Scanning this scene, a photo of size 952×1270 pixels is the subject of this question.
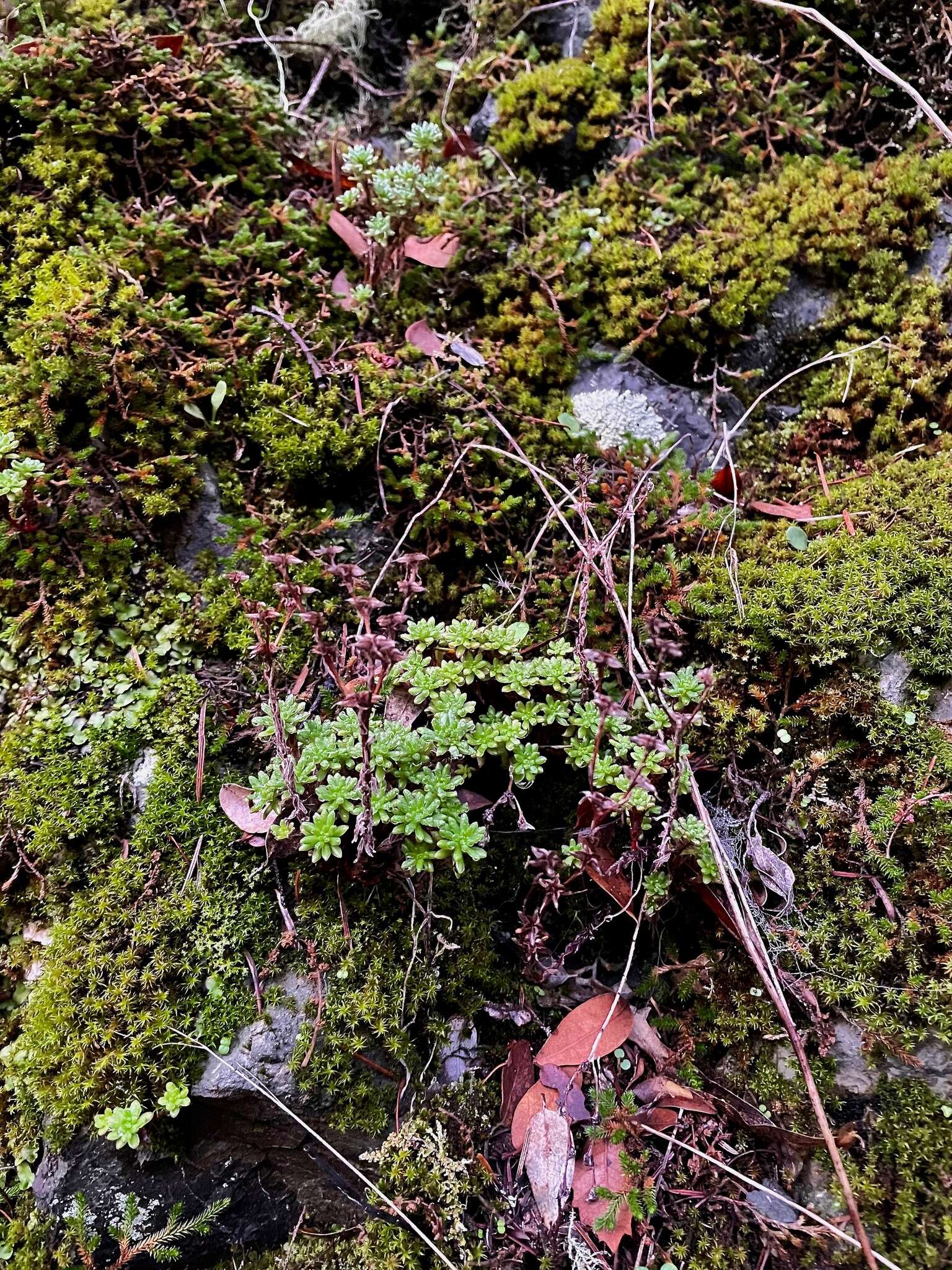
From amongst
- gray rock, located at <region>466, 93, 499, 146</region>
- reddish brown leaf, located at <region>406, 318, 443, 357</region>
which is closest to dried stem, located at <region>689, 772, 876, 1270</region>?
reddish brown leaf, located at <region>406, 318, 443, 357</region>

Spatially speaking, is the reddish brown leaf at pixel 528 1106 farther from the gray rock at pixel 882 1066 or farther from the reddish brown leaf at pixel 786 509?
the reddish brown leaf at pixel 786 509

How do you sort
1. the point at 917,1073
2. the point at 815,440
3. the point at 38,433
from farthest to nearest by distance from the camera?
the point at 815,440
the point at 38,433
the point at 917,1073

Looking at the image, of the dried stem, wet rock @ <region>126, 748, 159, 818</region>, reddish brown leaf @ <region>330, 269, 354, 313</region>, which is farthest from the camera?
reddish brown leaf @ <region>330, 269, 354, 313</region>

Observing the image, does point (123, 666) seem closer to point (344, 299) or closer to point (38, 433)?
point (38, 433)

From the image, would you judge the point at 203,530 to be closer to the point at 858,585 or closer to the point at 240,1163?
the point at 240,1163

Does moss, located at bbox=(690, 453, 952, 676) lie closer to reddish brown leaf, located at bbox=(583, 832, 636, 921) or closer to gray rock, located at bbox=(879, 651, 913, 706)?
gray rock, located at bbox=(879, 651, 913, 706)

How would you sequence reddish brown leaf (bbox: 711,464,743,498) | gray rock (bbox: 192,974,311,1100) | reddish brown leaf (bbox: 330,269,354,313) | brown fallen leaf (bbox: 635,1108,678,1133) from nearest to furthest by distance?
gray rock (bbox: 192,974,311,1100)
brown fallen leaf (bbox: 635,1108,678,1133)
reddish brown leaf (bbox: 711,464,743,498)
reddish brown leaf (bbox: 330,269,354,313)

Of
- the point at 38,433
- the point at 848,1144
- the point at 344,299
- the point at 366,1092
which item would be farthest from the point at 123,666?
the point at 848,1144

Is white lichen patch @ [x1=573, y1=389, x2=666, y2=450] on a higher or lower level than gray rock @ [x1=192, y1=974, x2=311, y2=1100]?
higher
